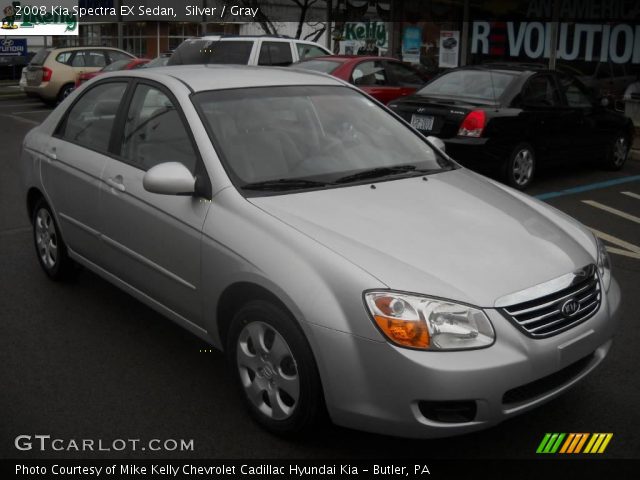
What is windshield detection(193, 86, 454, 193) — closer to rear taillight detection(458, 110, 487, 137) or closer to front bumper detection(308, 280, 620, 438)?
front bumper detection(308, 280, 620, 438)

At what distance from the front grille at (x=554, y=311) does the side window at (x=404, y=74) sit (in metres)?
9.27

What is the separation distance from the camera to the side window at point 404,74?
485 inches

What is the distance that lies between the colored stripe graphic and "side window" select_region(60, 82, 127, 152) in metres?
2.96

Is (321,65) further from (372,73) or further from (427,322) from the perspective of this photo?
(427,322)

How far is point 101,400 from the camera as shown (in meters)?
3.79

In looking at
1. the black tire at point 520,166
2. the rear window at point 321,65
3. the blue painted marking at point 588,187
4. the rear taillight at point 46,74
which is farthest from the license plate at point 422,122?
the rear taillight at point 46,74

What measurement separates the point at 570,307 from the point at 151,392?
6.73 feet

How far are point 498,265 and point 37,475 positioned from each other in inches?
82.2

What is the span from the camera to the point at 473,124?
335 inches

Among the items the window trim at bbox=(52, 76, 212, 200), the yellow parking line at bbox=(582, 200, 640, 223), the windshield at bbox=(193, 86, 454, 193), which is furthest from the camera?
the yellow parking line at bbox=(582, 200, 640, 223)

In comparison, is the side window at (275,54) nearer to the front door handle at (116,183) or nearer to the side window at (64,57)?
the side window at (64,57)

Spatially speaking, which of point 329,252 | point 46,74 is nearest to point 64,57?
→ point 46,74

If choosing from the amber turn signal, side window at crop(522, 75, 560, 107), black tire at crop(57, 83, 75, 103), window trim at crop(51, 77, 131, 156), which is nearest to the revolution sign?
side window at crop(522, 75, 560, 107)

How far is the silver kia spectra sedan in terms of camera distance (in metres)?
2.98
